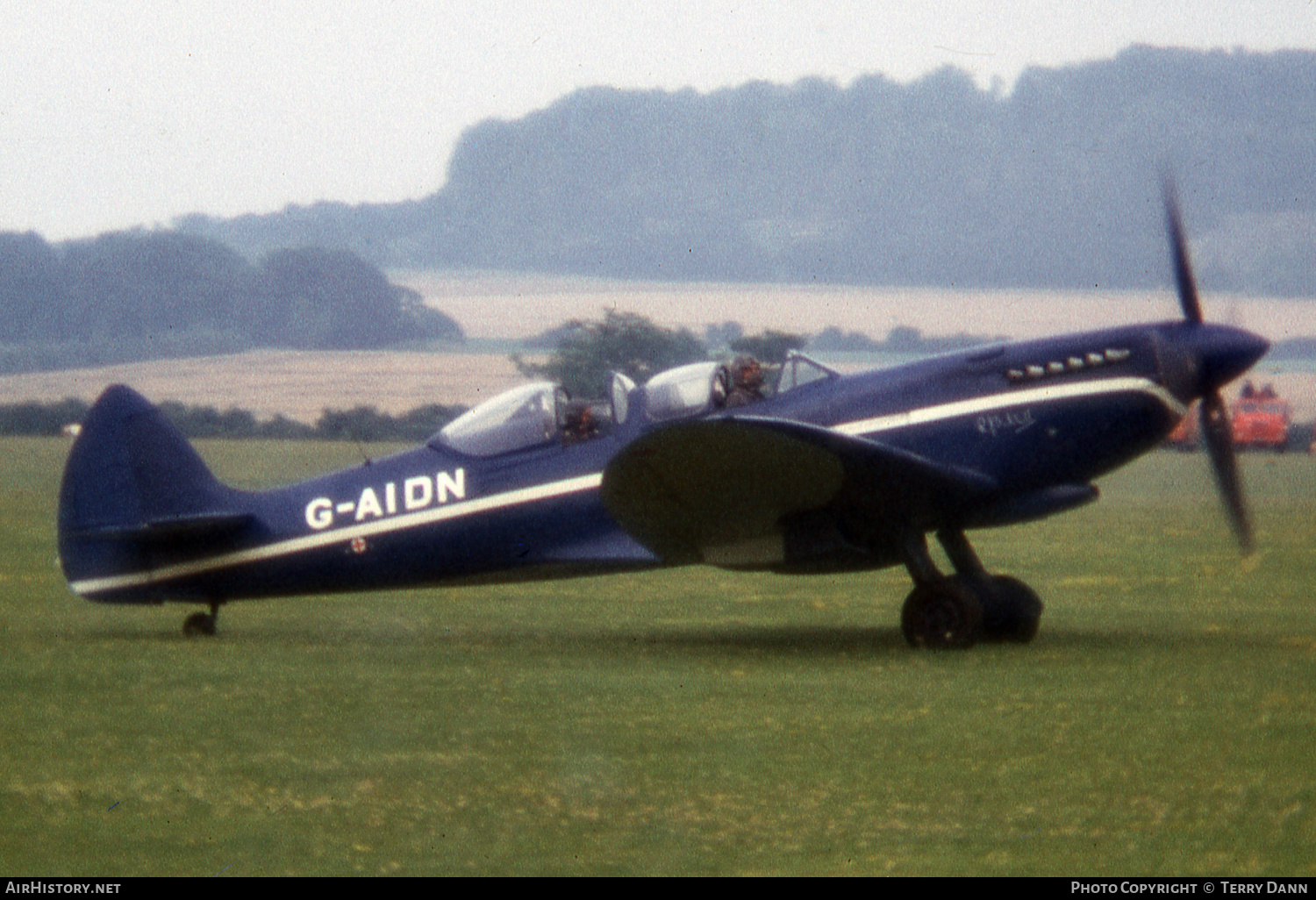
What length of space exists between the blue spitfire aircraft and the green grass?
0.53m

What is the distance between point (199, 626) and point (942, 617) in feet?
16.5

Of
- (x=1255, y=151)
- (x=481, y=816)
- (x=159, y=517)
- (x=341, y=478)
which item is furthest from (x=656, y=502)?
(x=1255, y=151)

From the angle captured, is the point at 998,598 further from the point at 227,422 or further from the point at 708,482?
the point at 227,422

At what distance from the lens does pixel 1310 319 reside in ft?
74.0

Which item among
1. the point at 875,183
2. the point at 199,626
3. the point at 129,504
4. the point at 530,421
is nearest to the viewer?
the point at 530,421

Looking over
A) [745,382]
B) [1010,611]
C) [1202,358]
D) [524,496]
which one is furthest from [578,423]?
[1202,358]

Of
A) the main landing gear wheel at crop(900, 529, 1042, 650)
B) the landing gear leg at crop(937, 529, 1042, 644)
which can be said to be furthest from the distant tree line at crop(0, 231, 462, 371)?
the main landing gear wheel at crop(900, 529, 1042, 650)

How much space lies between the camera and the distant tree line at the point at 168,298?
87.8 feet

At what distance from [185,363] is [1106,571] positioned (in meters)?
15.2

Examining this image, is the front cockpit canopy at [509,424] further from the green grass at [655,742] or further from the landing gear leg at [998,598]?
the landing gear leg at [998,598]

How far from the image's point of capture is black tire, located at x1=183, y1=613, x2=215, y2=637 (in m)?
12.0

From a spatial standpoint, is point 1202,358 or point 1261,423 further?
point 1261,423

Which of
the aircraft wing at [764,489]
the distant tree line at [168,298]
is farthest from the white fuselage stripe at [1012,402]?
the distant tree line at [168,298]

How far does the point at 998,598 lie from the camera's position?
1087cm
